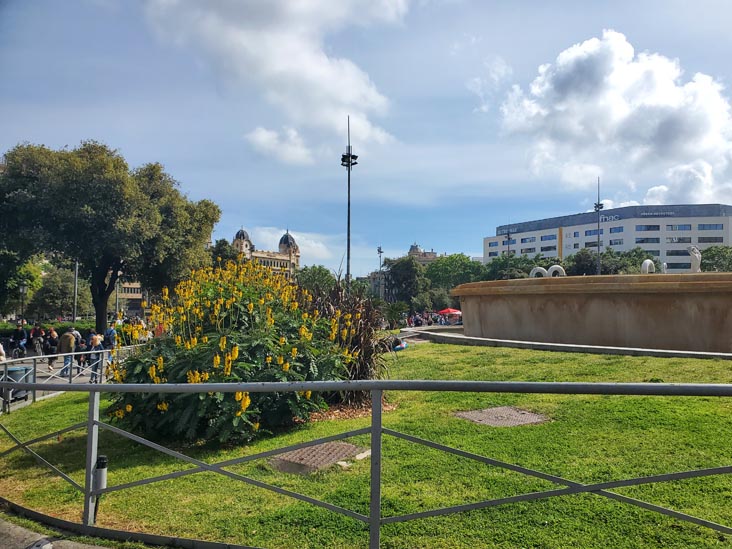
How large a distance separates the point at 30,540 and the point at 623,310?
34.3ft

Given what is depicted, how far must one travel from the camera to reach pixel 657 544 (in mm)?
3012

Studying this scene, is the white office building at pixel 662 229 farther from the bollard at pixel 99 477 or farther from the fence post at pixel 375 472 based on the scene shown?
the fence post at pixel 375 472

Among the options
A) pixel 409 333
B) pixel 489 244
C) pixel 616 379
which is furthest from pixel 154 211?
pixel 489 244

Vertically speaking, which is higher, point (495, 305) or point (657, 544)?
point (495, 305)

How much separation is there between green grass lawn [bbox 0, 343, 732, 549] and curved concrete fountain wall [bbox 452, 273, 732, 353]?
197 inches

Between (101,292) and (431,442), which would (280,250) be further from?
(431,442)

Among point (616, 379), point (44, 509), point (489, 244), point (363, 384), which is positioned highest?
point (489, 244)

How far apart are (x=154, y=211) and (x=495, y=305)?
19266 millimetres

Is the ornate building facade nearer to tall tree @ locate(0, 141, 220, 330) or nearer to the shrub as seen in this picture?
tall tree @ locate(0, 141, 220, 330)

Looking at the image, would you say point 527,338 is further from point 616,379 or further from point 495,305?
point 616,379

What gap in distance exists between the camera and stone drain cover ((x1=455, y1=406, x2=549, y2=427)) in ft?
18.3

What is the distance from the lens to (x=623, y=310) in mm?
10961

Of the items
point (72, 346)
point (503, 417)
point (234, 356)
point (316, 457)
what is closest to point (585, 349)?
point (503, 417)

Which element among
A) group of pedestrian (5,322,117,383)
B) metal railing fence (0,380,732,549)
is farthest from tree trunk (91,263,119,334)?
metal railing fence (0,380,732,549)
